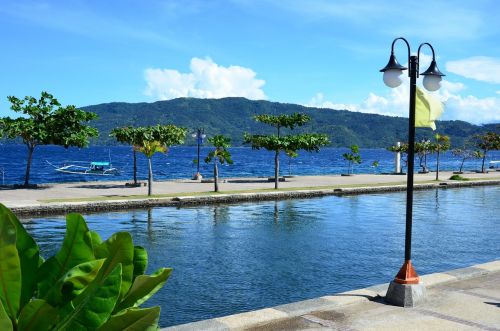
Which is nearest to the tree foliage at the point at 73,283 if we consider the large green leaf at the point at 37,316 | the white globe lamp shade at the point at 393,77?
the large green leaf at the point at 37,316

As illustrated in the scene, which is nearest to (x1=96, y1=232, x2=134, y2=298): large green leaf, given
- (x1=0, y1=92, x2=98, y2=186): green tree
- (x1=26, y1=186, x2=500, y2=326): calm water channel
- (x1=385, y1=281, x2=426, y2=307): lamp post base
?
(x1=385, y1=281, x2=426, y2=307): lamp post base

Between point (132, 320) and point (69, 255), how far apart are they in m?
0.34

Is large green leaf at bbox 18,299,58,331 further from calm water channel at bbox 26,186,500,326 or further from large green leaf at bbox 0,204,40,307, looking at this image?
calm water channel at bbox 26,186,500,326

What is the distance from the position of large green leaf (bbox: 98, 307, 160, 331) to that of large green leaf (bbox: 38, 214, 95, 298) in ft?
0.79

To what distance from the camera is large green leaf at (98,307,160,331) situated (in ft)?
6.24

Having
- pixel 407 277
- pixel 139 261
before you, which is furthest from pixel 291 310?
pixel 139 261

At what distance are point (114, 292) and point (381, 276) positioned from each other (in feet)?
44.3

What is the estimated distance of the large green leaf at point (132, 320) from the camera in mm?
1902

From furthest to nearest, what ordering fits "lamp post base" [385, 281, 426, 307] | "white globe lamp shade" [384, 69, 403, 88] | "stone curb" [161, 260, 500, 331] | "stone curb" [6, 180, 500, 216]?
1. "stone curb" [6, 180, 500, 216]
2. "white globe lamp shade" [384, 69, 403, 88]
3. "lamp post base" [385, 281, 426, 307]
4. "stone curb" [161, 260, 500, 331]

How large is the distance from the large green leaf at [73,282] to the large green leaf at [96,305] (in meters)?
0.04

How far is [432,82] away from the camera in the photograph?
931 centimetres

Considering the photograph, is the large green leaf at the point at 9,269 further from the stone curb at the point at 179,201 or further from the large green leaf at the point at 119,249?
the stone curb at the point at 179,201

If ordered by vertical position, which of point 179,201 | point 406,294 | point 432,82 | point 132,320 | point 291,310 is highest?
point 432,82

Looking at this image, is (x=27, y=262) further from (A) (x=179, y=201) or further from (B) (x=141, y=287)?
(A) (x=179, y=201)
